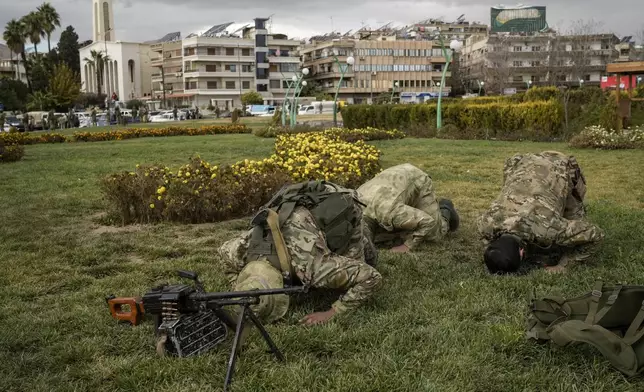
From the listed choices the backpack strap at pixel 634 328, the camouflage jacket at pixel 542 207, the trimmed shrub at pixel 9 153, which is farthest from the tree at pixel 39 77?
the backpack strap at pixel 634 328

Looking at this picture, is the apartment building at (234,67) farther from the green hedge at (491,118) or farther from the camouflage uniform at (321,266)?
the camouflage uniform at (321,266)

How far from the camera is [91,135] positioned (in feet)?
83.1

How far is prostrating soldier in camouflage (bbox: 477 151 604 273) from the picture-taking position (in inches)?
195

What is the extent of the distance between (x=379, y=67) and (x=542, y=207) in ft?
315

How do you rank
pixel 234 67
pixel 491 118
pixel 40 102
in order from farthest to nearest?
pixel 234 67
pixel 40 102
pixel 491 118

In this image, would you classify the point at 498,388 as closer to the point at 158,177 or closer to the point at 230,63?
the point at 158,177

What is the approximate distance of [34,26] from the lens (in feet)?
241

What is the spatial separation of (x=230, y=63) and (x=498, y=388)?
3535 inches

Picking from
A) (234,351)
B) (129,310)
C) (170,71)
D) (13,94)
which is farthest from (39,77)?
(234,351)

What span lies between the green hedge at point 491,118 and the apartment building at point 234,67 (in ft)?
210

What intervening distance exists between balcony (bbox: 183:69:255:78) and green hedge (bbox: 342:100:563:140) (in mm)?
65411

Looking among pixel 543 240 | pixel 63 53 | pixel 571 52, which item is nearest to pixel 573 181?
pixel 543 240

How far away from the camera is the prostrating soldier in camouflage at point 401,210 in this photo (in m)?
5.84

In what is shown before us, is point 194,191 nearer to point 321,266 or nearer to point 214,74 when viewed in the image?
point 321,266
